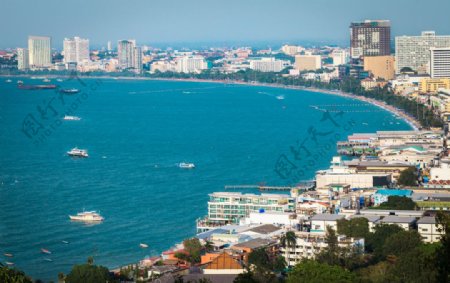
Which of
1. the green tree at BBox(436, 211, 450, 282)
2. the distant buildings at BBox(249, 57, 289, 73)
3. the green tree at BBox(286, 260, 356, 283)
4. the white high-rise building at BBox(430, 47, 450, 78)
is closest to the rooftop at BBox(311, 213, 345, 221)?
the green tree at BBox(286, 260, 356, 283)

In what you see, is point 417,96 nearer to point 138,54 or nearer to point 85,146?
point 85,146

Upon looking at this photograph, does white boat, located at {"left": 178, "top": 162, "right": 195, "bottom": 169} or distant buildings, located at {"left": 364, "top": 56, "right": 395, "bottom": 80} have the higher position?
distant buildings, located at {"left": 364, "top": 56, "right": 395, "bottom": 80}

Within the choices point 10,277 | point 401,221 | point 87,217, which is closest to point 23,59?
point 87,217

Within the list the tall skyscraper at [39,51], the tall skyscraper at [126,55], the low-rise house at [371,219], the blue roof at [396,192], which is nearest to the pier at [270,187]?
the blue roof at [396,192]

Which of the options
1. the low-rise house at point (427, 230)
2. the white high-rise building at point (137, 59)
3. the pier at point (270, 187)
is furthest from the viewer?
the white high-rise building at point (137, 59)

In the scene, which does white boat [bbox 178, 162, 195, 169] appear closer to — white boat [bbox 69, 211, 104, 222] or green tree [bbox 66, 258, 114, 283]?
white boat [bbox 69, 211, 104, 222]

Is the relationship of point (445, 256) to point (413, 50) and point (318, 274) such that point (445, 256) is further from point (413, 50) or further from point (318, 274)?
point (413, 50)

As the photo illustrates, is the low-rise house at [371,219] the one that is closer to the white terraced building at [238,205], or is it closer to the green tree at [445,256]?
the white terraced building at [238,205]
